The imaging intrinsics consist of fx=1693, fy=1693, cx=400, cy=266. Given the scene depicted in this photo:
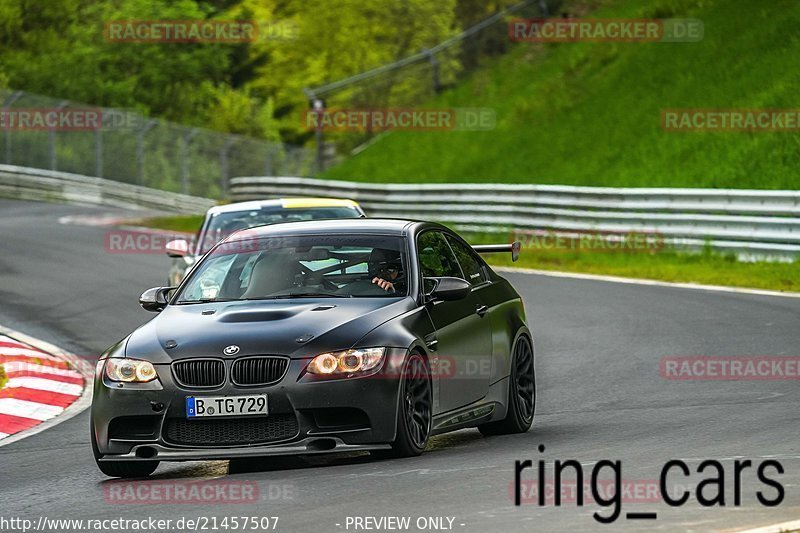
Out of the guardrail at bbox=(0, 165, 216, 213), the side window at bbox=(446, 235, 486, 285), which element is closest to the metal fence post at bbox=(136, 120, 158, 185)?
the guardrail at bbox=(0, 165, 216, 213)

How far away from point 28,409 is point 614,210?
15.1 m

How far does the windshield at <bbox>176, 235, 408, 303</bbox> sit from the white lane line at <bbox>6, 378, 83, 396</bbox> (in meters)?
4.45

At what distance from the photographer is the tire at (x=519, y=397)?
10859mm

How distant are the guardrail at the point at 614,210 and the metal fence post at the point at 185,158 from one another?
11.3 metres

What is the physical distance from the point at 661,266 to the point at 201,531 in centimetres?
1798

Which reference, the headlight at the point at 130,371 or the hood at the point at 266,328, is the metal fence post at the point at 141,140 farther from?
the headlight at the point at 130,371

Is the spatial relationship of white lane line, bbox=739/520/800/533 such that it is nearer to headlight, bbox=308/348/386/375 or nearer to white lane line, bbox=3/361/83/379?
headlight, bbox=308/348/386/375

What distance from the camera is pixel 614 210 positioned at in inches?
1067

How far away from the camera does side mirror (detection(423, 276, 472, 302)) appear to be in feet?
33.0

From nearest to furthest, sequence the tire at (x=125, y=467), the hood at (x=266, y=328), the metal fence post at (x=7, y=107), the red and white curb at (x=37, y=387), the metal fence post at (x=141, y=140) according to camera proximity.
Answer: the hood at (x=266, y=328) < the tire at (x=125, y=467) < the red and white curb at (x=37, y=387) < the metal fence post at (x=7, y=107) < the metal fence post at (x=141, y=140)

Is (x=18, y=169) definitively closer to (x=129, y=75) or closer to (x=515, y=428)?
(x=129, y=75)

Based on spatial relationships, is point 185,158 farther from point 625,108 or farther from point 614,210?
point 614,210

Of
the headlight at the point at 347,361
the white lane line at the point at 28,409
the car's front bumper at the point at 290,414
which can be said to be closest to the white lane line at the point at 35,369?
the white lane line at the point at 28,409

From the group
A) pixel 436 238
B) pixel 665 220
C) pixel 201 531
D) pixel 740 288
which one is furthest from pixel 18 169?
pixel 201 531
